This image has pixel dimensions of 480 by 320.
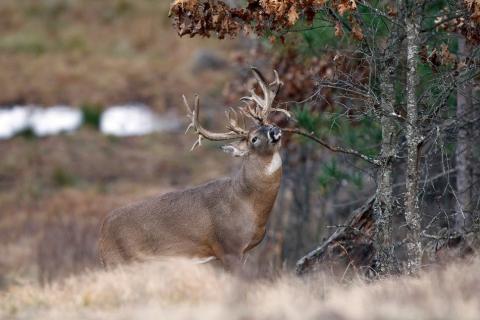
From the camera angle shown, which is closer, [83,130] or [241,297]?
[241,297]

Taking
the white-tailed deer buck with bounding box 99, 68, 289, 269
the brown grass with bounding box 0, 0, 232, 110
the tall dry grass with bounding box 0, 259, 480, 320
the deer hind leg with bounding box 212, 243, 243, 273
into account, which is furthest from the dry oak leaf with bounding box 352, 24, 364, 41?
the brown grass with bounding box 0, 0, 232, 110

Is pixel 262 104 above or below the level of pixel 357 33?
below

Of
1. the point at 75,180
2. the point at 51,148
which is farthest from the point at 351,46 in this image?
Answer: the point at 51,148

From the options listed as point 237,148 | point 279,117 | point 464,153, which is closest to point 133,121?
point 279,117

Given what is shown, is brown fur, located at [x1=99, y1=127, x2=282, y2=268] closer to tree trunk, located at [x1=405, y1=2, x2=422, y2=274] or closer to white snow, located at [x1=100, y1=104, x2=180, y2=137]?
tree trunk, located at [x1=405, y1=2, x2=422, y2=274]

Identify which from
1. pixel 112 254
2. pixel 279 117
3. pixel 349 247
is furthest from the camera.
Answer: pixel 279 117

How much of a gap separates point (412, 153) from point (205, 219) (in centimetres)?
287

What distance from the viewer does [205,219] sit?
43.3 feet

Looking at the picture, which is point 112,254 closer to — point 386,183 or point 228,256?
point 228,256

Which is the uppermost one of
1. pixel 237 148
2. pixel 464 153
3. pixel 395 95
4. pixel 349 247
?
pixel 395 95

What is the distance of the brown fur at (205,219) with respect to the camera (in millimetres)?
12875

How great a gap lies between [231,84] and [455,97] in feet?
22.9

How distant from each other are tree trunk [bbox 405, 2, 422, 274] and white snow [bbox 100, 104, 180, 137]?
2135 centimetres

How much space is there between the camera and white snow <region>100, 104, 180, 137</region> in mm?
33125
